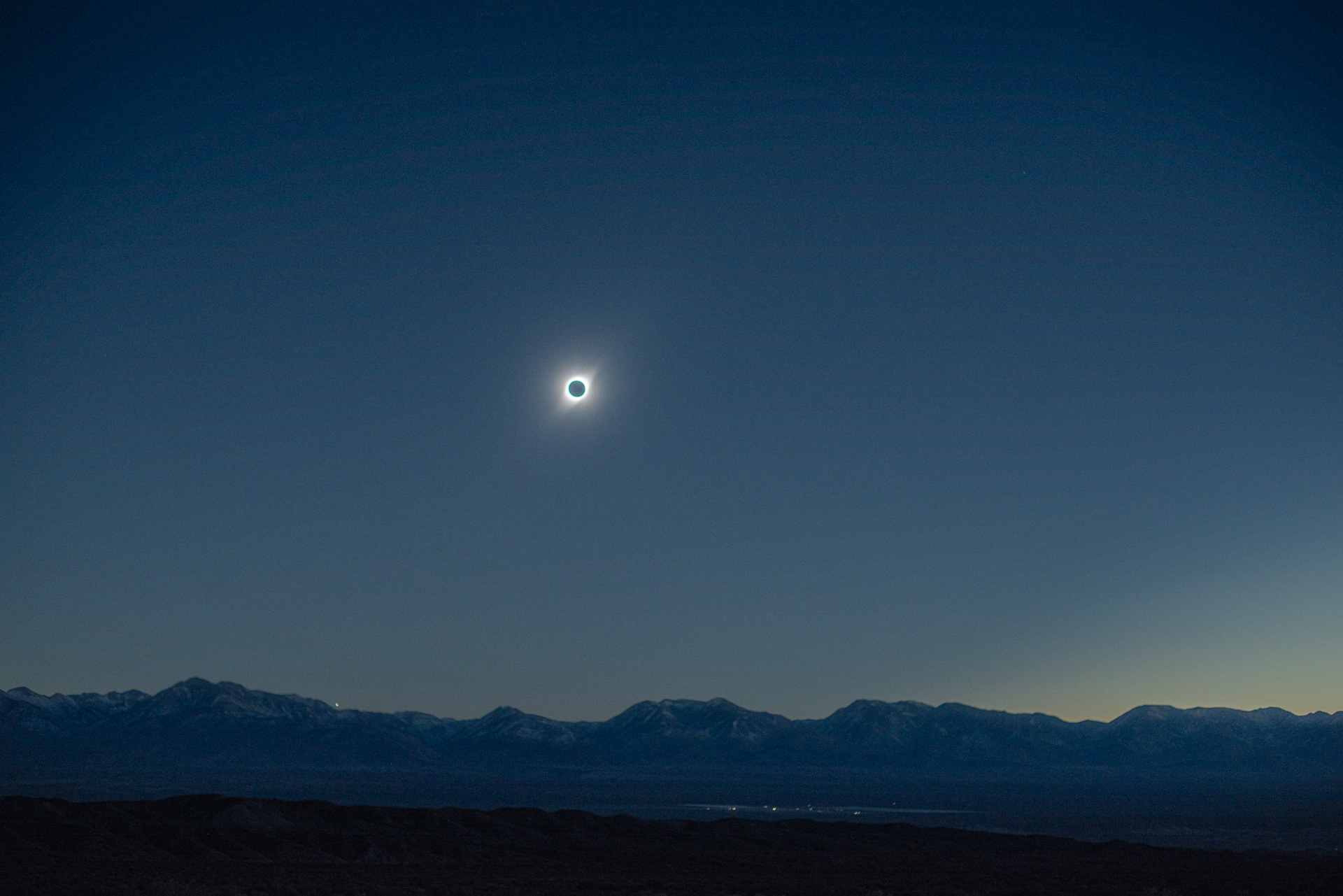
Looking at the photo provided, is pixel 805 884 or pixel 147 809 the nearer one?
pixel 805 884

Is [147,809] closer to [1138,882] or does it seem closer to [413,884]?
[413,884]

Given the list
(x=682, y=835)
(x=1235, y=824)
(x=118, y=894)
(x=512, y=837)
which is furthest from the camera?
(x=1235, y=824)

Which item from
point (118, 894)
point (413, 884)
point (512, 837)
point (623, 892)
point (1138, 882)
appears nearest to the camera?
point (118, 894)

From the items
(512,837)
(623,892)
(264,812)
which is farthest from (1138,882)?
(264,812)

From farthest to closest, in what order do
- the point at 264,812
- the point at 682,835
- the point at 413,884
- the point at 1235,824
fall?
the point at 1235,824
the point at 682,835
the point at 264,812
the point at 413,884

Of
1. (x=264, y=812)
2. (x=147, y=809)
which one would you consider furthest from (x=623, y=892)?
(x=147, y=809)

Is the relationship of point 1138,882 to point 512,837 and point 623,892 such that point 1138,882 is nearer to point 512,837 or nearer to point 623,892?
point 623,892
